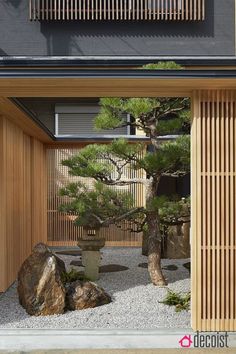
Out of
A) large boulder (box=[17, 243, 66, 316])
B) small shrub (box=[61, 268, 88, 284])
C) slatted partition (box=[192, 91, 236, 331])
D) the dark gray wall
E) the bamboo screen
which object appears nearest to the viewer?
slatted partition (box=[192, 91, 236, 331])

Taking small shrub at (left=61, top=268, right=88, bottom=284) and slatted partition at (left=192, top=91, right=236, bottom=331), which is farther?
small shrub at (left=61, top=268, right=88, bottom=284)

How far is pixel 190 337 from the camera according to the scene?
17.1 feet

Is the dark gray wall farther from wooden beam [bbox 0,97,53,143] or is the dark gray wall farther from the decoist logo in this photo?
the decoist logo

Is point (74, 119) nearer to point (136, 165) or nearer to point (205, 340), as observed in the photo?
point (136, 165)

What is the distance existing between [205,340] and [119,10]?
8669mm

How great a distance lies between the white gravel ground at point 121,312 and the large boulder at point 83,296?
0.35 feet

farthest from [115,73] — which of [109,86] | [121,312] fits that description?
[121,312]

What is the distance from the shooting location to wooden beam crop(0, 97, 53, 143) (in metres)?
6.66

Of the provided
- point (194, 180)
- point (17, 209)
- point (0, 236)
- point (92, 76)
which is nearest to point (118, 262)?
point (17, 209)

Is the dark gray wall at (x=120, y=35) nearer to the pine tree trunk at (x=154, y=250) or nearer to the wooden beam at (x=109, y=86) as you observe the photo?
the pine tree trunk at (x=154, y=250)

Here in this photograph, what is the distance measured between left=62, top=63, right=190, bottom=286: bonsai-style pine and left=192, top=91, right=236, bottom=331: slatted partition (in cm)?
147

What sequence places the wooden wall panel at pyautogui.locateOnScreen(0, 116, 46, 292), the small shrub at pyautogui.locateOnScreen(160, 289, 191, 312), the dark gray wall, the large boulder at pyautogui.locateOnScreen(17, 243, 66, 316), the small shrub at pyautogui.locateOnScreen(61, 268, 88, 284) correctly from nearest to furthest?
the large boulder at pyautogui.locateOnScreen(17, 243, 66, 316) < the small shrub at pyautogui.locateOnScreen(160, 289, 191, 312) < the small shrub at pyautogui.locateOnScreen(61, 268, 88, 284) < the wooden wall panel at pyautogui.locateOnScreen(0, 116, 46, 292) < the dark gray wall

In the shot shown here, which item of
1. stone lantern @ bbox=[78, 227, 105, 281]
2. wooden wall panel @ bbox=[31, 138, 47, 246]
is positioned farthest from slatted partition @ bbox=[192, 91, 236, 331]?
wooden wall panel @ bbox=[31, 138, 47, 246]

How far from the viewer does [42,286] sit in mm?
6191
